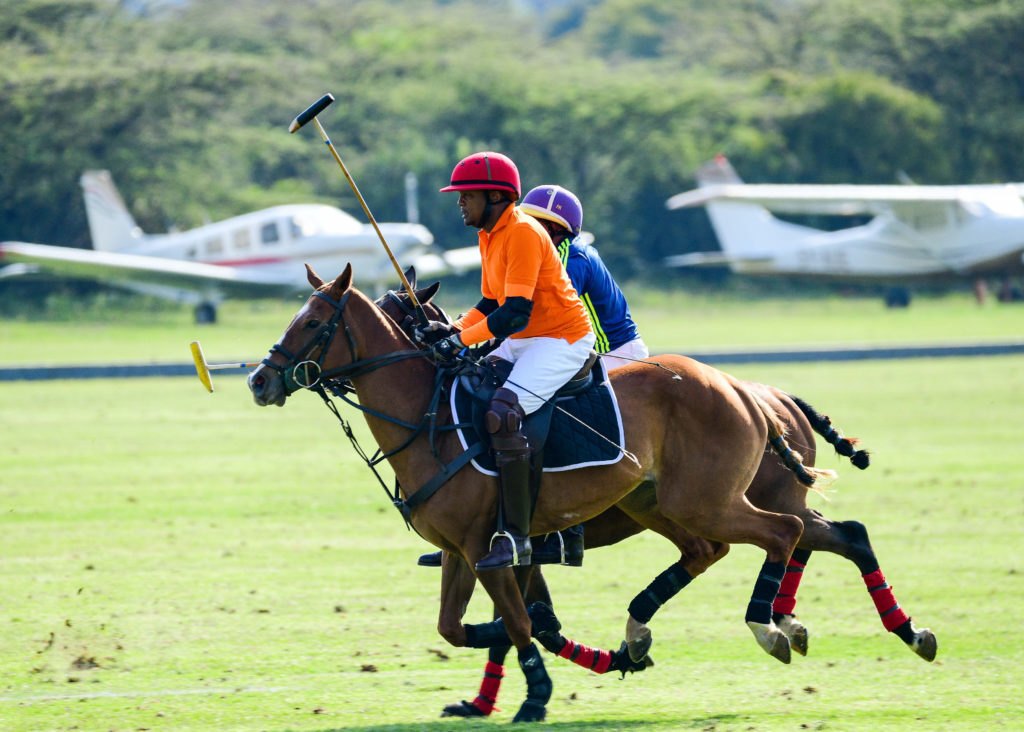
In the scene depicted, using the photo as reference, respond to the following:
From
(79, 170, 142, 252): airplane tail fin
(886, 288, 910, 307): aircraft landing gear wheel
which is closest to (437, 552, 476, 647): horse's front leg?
(79, 170, 142, 252): airplane tail fin

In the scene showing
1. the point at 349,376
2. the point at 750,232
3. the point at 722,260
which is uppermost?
the point at 349,376

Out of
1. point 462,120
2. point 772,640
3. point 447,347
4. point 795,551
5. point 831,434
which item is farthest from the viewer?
point 462,120

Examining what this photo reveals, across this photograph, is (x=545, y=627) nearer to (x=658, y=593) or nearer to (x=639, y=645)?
(x=639, y=645)

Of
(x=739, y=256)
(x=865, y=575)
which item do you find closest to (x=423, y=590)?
(x=865, y=575)

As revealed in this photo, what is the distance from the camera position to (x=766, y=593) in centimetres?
682

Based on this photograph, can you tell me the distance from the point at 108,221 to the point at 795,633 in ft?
127

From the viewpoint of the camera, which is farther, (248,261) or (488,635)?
(248,261)

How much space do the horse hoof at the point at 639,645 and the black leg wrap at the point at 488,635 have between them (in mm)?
672

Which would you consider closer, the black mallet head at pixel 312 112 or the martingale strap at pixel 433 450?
the martingale strap at pixel 433 450

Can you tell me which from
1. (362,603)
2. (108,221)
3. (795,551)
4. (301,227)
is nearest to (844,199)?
(301,227)

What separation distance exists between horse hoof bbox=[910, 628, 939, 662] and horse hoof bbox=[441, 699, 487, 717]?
2326 mm

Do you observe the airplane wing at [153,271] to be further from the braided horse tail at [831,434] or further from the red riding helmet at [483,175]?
the red riding helmet at [483,175]

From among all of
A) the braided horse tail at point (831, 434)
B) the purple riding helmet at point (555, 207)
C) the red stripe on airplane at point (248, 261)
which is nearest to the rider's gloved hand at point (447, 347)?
the purple riding helmet at point (555, 207)

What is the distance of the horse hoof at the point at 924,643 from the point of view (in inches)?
278
